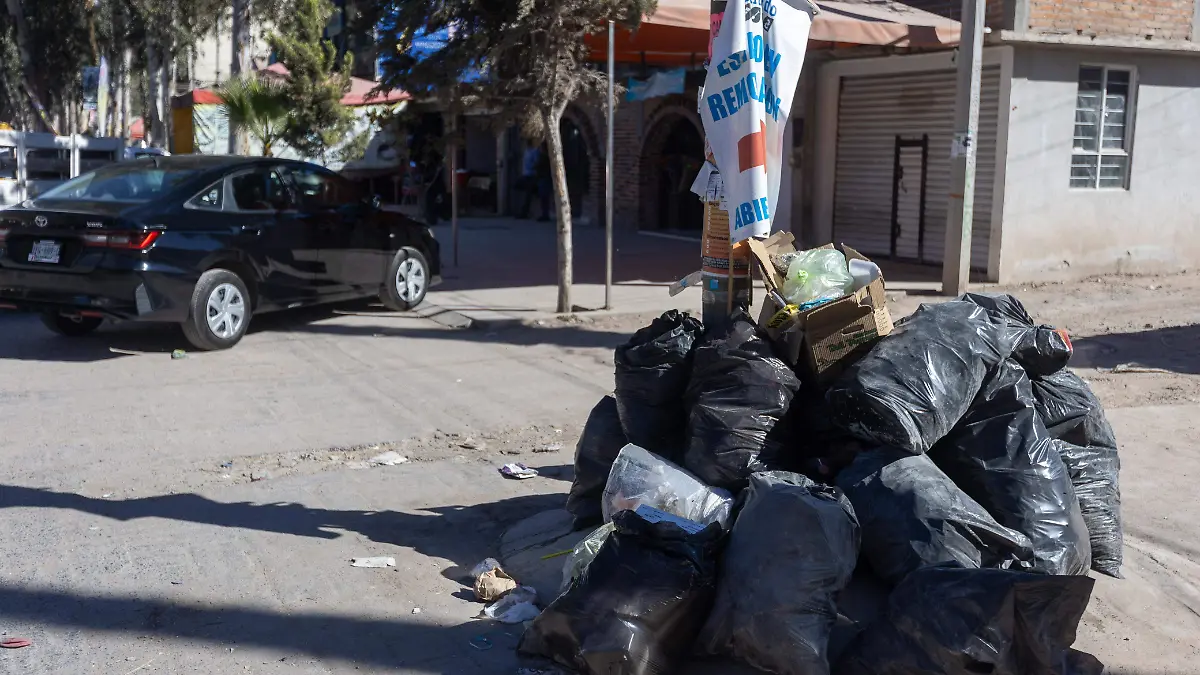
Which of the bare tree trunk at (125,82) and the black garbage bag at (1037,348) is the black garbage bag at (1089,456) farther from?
the bare tree trunk at (125,82)

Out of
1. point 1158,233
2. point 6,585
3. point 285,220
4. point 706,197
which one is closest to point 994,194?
point 1158,233

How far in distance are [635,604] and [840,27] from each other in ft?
33.1

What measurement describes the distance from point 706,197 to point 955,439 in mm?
1625

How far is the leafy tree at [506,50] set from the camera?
9.95 metres

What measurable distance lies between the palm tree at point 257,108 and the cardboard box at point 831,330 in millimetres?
13553

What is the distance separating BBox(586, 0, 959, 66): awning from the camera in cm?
1194

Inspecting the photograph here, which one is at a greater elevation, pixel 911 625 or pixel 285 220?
pixel 285 220

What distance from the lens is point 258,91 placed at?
17.1 metres

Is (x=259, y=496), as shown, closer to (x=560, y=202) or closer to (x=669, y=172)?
(x=560, y=202)

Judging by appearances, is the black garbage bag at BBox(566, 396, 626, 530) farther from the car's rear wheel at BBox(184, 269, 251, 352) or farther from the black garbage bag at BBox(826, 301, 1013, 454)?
the car's rear wheel at BBox(184, 269, 251, 352)

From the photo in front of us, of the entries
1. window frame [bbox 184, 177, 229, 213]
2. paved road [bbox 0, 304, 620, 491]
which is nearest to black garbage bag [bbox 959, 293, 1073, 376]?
paved road [bbox 0, 304, 620, 491]

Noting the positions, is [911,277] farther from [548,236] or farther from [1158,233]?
[548,236]

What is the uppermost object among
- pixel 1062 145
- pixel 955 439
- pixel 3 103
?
pixel 3 103

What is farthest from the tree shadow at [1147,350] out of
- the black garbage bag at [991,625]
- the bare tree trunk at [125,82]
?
the bare tree trunk at [125,82]
